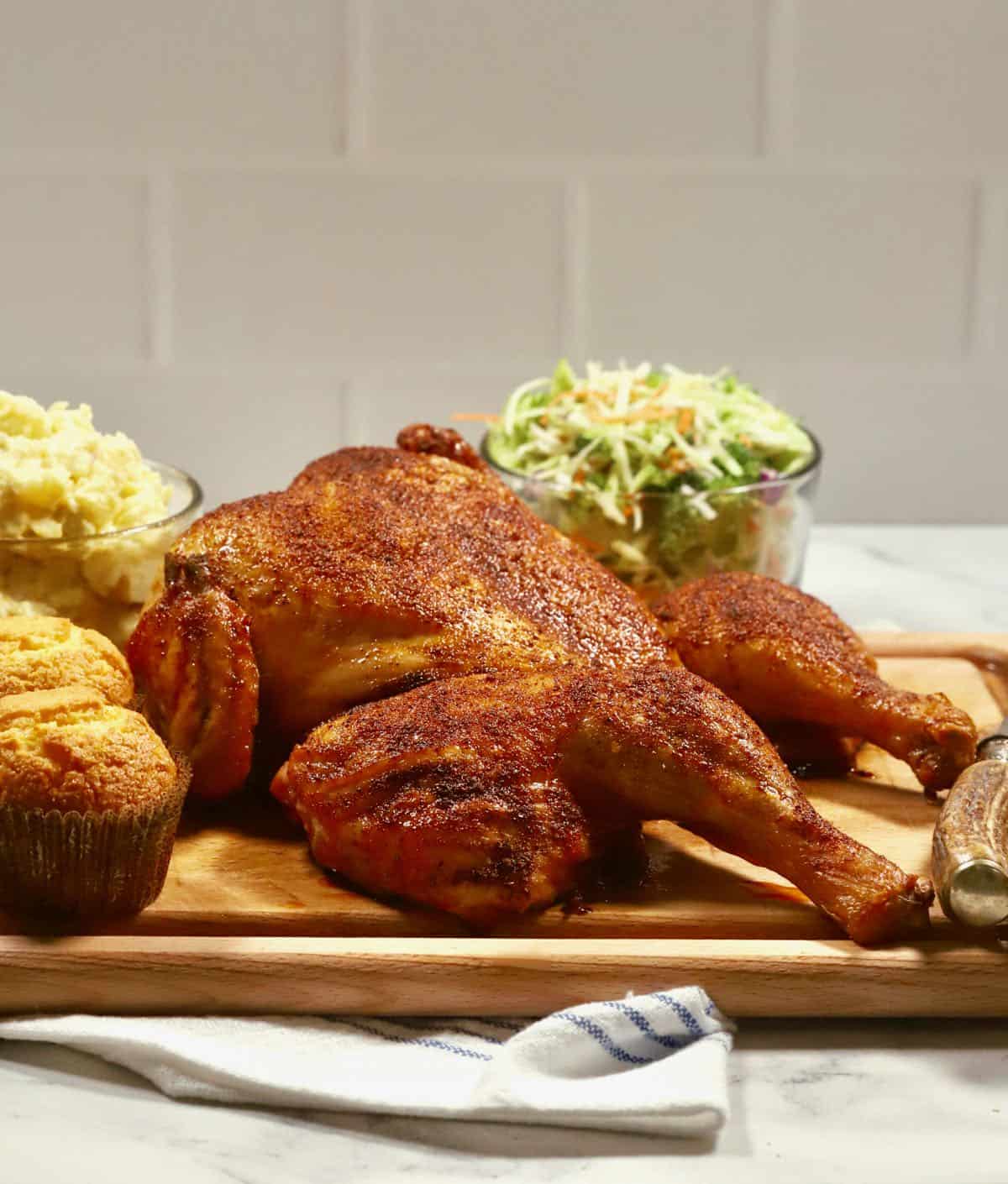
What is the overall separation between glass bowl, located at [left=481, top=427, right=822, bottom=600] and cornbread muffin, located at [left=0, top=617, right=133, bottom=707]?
1.17m

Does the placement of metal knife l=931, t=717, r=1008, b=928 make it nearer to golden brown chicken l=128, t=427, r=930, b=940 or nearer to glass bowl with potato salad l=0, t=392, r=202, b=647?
golden brown chicken l=128, t=427, r=930, b=940

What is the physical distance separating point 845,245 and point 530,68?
1019 mm

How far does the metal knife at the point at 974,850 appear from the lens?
6.59ft

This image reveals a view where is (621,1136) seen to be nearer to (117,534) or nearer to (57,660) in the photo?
(57,660)

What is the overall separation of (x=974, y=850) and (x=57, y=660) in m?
1.26

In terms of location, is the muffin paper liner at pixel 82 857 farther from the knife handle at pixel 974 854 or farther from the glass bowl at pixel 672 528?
the glass bowl at pixel 672 528

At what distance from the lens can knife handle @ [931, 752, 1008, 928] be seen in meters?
2.01

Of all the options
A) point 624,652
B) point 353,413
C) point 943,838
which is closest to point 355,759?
point 624,652

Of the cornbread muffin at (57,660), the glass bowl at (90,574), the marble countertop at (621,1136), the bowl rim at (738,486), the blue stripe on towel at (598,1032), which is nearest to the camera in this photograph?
the marble countertop at (621,1136)

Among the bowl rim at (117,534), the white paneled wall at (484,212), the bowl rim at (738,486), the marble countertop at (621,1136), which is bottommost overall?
the marble countertop at (621,1136)

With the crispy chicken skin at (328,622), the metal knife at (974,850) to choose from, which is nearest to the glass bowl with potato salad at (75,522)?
the crispy chicken skin at (328,622)

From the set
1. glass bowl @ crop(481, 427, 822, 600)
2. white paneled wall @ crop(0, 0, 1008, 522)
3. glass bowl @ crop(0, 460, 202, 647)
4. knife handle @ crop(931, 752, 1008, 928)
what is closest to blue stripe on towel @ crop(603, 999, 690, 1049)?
knife handle @ crop(931, 752, 1008, 928)

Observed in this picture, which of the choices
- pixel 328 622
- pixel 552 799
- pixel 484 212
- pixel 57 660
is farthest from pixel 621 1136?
pixel 484 212

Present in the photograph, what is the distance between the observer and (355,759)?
7.14ft
